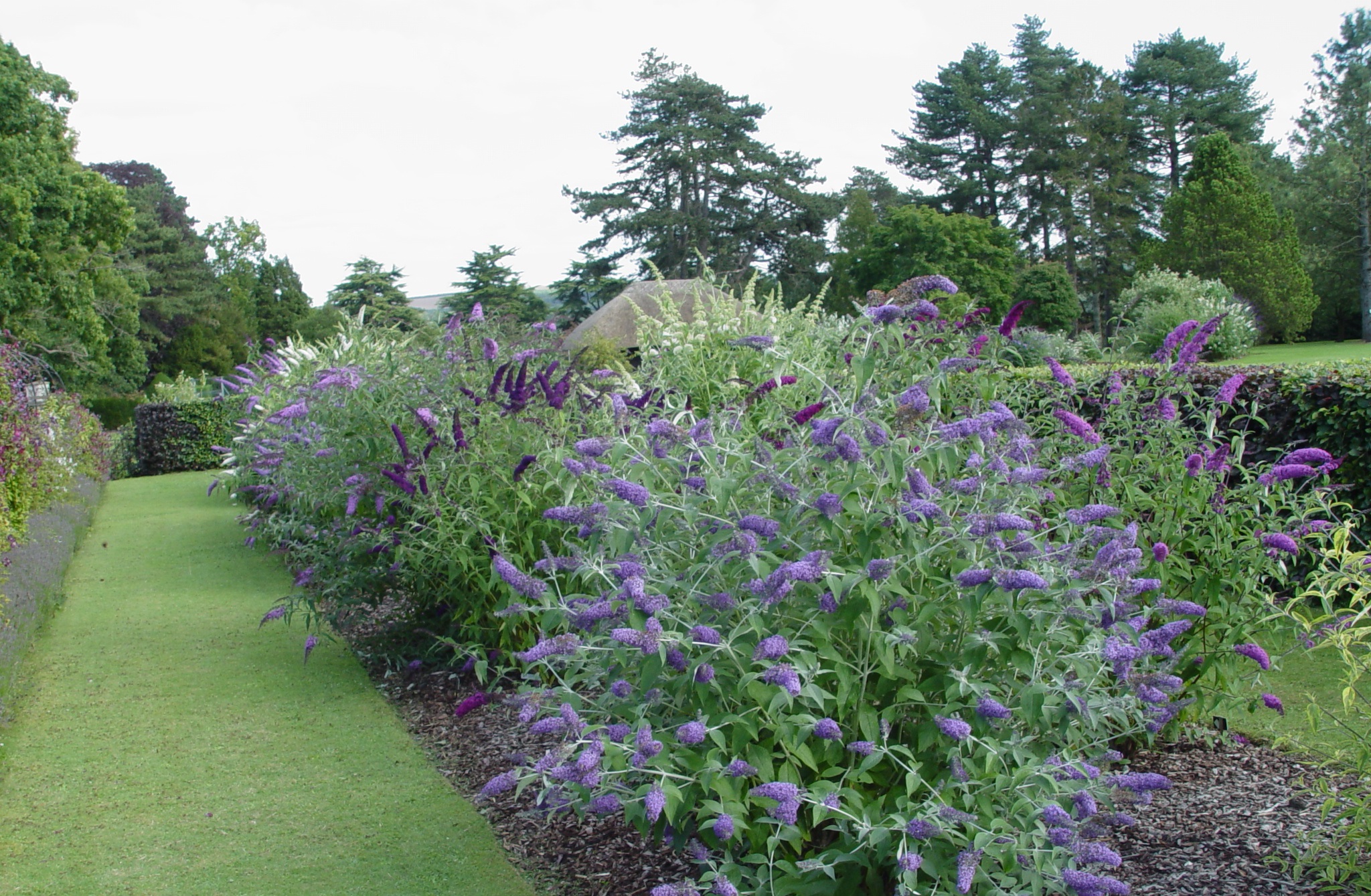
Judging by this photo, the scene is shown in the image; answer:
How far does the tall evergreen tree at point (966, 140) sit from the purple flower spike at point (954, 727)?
1519 inches

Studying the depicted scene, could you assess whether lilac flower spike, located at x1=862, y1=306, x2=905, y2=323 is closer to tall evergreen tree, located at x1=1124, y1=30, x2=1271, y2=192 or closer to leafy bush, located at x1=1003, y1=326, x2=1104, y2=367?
leafy bush, located at x1=1003, y1=326, x2=1104, y2=367

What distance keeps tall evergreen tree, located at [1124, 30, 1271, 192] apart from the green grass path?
39.3 metres

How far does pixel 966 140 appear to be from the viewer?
39.4 metres

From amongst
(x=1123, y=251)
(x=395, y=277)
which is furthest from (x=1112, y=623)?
(x=1123, y=251)

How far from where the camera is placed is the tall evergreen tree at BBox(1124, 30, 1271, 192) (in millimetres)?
37344

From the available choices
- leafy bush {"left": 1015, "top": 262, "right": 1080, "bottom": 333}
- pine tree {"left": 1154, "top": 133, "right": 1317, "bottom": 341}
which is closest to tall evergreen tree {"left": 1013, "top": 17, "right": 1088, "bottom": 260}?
pine tree {"left": 1154, "top": 133, "right": 1317, "bottom": 341}

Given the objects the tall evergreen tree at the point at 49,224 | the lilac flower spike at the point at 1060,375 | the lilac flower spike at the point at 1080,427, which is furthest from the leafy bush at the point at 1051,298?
the lilac flower spike at the point at 1080,427

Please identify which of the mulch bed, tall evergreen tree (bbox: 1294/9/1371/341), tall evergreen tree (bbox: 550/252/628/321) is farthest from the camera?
tall evergreen tree (bbox: 550/252/628/321)

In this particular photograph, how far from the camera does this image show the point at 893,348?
10.5 feet

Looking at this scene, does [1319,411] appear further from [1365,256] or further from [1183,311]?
[1365,256]

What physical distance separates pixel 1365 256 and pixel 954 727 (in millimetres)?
36434

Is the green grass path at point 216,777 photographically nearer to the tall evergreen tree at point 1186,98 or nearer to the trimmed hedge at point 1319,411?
the trimmed hedge at point 1319,411

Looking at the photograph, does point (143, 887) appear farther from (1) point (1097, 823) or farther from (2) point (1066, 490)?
(2) point (1066, 490)

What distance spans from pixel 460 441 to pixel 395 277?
101ft
